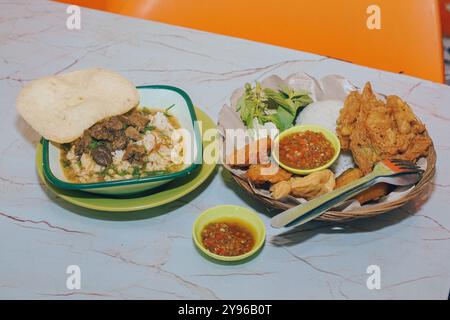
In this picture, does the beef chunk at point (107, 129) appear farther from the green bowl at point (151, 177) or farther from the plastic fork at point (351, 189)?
the plastic fork at point (351, 189)

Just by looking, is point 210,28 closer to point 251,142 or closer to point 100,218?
point 251,142

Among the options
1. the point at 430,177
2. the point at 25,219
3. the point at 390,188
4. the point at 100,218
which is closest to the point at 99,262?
the point at 100,218

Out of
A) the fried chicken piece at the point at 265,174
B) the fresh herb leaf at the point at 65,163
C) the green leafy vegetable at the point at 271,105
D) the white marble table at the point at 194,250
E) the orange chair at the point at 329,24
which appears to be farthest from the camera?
the orange chair at the point at 329,24

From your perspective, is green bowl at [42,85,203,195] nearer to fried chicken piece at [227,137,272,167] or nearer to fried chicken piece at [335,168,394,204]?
fried chicken piece at [227,137,272,167]

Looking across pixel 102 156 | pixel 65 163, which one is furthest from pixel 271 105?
pixel 65 163

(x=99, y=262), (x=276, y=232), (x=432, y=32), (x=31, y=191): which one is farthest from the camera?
(x=432, y=32)

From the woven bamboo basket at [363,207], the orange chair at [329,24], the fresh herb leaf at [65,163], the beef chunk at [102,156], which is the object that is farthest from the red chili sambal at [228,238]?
the orange chair at [329,24]
